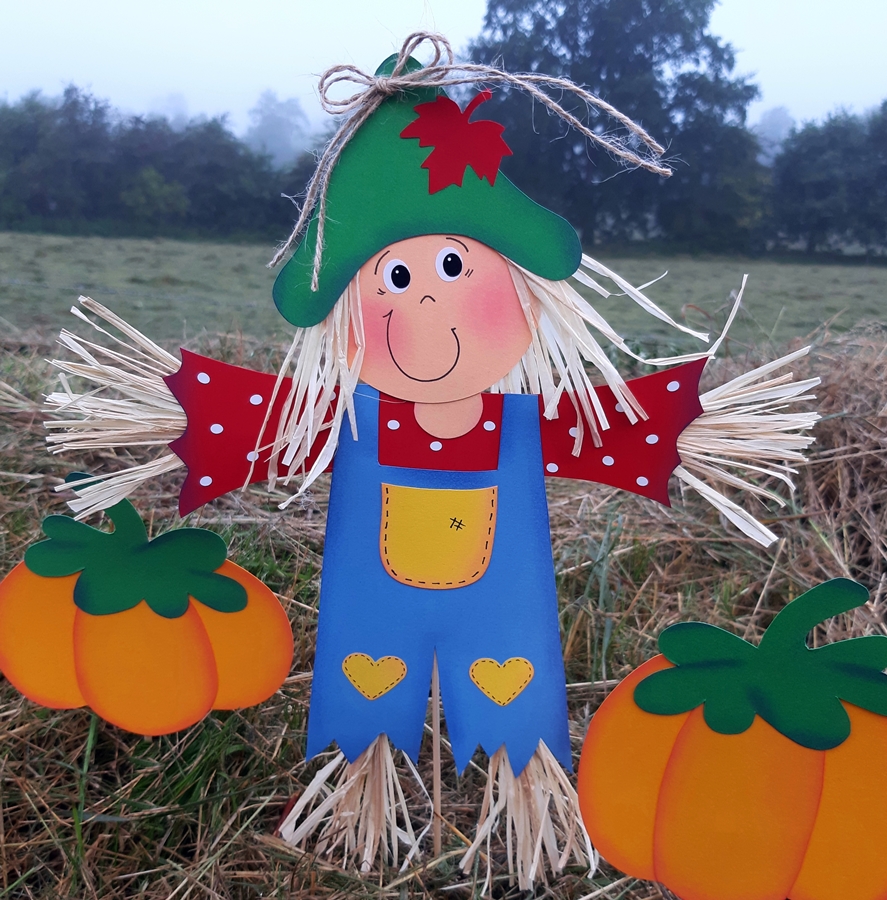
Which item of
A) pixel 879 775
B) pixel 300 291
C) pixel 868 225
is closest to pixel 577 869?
pixel 879 775

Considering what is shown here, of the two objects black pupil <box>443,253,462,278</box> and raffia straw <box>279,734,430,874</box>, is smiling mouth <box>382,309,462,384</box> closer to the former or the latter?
black pupil <box>443,253,462,278</box>

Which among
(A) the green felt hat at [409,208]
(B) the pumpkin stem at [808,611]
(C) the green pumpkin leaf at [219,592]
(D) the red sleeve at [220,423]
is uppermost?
(A) the green felt hat at [409,208]

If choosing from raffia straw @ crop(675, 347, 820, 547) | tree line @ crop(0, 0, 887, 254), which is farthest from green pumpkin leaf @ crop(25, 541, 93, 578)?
tree line @ crop(0, 0, 887, 254)

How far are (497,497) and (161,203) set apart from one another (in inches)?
69.1

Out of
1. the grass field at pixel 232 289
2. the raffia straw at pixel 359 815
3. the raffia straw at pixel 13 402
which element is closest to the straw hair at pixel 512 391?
the raffia straw at pixel 359 815

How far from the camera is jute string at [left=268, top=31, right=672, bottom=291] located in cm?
64

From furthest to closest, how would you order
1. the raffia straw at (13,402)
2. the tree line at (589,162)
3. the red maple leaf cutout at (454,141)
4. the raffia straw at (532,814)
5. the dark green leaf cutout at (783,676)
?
the tree line at (589,162)
the raffia straw at (13,402)
the raffia straw at (532,814)
the red maple leaf cutout at (454,141)
the dark green leaf cutout at (783,676)

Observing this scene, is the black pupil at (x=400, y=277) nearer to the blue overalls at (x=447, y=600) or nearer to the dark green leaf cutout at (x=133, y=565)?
the blue overalls at (x=447, y=600)

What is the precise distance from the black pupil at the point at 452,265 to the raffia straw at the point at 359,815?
457 millimetres

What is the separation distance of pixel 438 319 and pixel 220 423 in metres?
0.23

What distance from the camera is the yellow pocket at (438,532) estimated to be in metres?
0.70

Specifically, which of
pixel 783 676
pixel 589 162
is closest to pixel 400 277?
pixel 783 676

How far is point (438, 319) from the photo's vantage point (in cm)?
68

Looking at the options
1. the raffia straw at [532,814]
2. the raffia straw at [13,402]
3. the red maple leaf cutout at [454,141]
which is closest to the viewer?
the red maple leaf cutout at [454,141]
